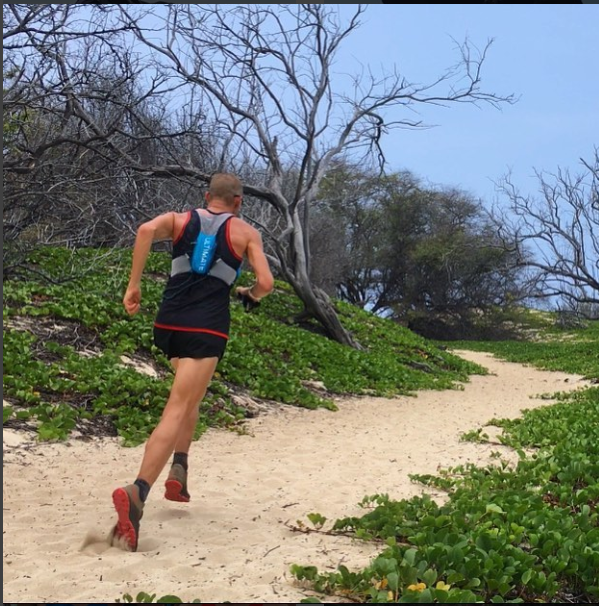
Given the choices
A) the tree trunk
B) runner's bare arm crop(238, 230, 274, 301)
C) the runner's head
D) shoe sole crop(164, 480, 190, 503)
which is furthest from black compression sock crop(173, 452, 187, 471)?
the tree trunk

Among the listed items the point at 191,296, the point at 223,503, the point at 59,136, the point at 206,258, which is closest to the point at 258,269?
the point at 206,258

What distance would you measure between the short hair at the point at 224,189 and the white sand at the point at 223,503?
6.86 feet

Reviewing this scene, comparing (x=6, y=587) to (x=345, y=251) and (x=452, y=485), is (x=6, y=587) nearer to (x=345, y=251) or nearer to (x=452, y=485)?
Result: (x=452, y=485)

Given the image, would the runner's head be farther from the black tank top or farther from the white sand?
the white sand

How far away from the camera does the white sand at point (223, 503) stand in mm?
3416

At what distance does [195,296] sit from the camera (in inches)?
161

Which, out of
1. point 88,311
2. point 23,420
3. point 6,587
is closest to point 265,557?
point 6,587

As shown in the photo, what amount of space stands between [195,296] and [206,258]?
24cm

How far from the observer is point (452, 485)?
5.69 m

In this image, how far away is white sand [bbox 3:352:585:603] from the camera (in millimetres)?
3416

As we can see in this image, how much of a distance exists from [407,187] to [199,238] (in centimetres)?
3503

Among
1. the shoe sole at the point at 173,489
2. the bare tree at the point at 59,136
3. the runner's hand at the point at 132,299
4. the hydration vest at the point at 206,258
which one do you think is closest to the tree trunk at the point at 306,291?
the bare tree at the point at 59,136

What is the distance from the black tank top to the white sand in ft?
4.19

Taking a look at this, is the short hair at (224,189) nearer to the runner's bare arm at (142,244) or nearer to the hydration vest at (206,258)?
the hydration vest at (206,258)
